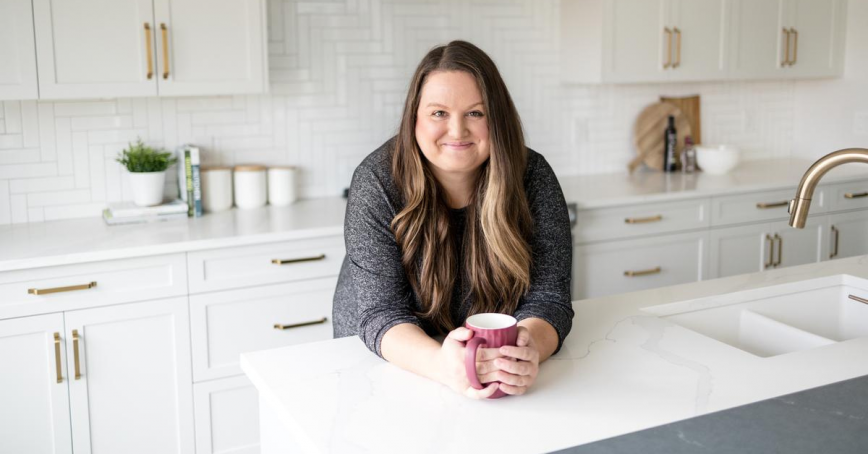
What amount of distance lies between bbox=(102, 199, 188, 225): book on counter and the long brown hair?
1.59 m

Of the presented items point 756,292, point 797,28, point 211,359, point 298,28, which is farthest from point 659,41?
point 211,359

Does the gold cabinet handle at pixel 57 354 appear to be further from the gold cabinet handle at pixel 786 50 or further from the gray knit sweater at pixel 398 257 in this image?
the gold cabinet handle at pixel 786 50

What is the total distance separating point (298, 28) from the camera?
136 inches

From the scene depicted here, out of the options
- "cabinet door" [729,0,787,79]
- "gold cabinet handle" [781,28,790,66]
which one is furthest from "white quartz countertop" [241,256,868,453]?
"gold cabinet handle" [781,28,790,66]

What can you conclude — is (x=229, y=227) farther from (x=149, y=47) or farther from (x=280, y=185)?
(x=149, y=47)

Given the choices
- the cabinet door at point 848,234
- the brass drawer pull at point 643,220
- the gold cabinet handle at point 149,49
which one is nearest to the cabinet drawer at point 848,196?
the cabinet door at point 848,234

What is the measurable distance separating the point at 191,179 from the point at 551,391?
2.11 metres

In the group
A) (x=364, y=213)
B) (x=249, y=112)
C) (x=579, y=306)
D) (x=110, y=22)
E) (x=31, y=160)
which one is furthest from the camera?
(x=249, y=112)

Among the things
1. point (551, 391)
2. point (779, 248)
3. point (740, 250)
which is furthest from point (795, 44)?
point (551, 391)

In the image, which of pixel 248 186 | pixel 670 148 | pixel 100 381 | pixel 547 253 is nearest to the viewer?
pixel 547 253

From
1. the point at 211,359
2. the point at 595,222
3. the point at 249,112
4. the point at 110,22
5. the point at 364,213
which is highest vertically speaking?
the point at 110,22

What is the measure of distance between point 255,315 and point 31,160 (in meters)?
1.04

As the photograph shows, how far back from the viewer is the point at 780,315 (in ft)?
6.56

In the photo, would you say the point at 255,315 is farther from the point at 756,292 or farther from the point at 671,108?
the point at 671,108
